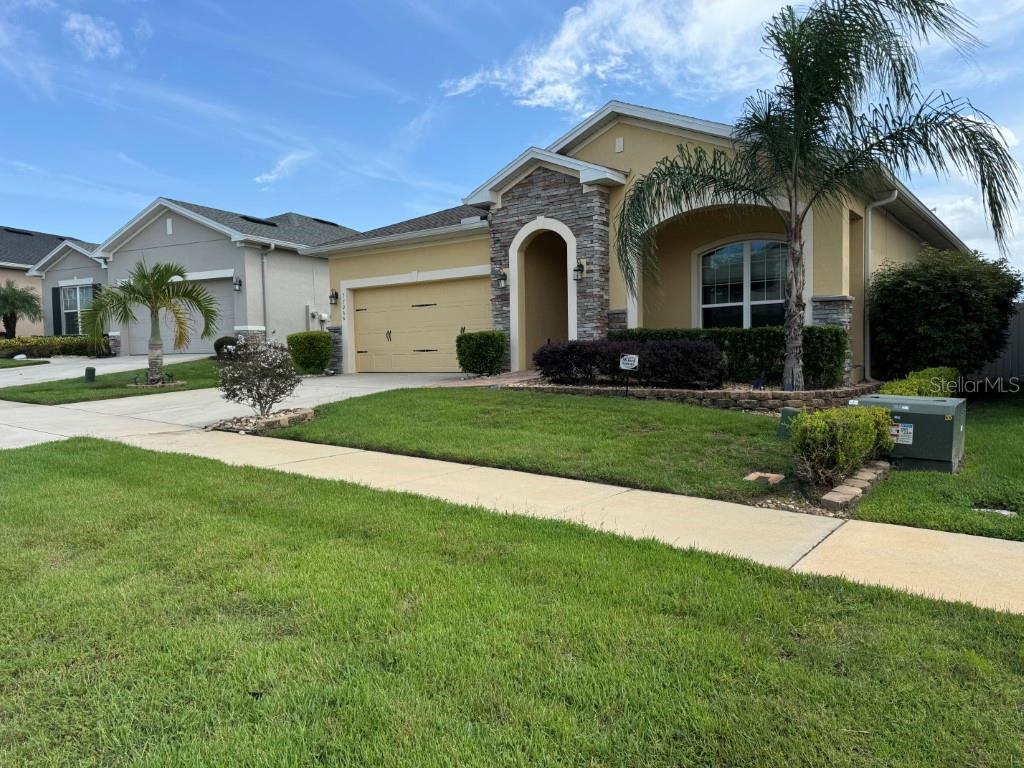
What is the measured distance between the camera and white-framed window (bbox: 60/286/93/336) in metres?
26.5

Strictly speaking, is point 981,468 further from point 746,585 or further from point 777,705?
point 777,705

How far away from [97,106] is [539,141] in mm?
11426

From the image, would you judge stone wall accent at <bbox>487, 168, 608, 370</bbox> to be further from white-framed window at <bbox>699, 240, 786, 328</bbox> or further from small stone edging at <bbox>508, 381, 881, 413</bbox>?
small stone edging at <bbox>508, 381, 881, 413</bbox>

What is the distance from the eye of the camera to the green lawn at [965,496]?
475 cm

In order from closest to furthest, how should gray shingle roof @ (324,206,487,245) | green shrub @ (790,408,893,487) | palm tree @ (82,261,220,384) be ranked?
green shrub @ (790,408,893,487) < palm tree @ (82,261,220,384) < gray shingle roof @ (324,206,487,245)

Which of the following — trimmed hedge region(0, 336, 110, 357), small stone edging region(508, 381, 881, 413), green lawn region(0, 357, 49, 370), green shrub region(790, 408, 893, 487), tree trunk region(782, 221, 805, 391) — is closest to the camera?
green shrub region(790, 408, 893, 487)

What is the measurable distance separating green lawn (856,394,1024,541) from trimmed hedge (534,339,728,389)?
3793mm

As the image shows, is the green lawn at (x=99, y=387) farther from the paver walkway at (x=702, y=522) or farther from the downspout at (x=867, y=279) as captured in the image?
the downspout at (x=867, y=279)

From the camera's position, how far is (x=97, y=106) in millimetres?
16828

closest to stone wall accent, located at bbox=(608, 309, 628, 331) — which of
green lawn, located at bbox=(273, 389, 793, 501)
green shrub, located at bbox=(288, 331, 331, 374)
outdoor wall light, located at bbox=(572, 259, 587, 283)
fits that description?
outdoor wall light, located at bbox=(572, 259, 587, 283)

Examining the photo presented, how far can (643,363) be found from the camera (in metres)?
10.8

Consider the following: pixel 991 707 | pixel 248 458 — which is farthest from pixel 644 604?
pixel 248 458

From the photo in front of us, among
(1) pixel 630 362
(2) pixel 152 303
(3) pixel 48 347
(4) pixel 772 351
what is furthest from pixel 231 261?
(4) pixel 772 351

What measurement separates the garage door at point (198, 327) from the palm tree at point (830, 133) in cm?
1516
